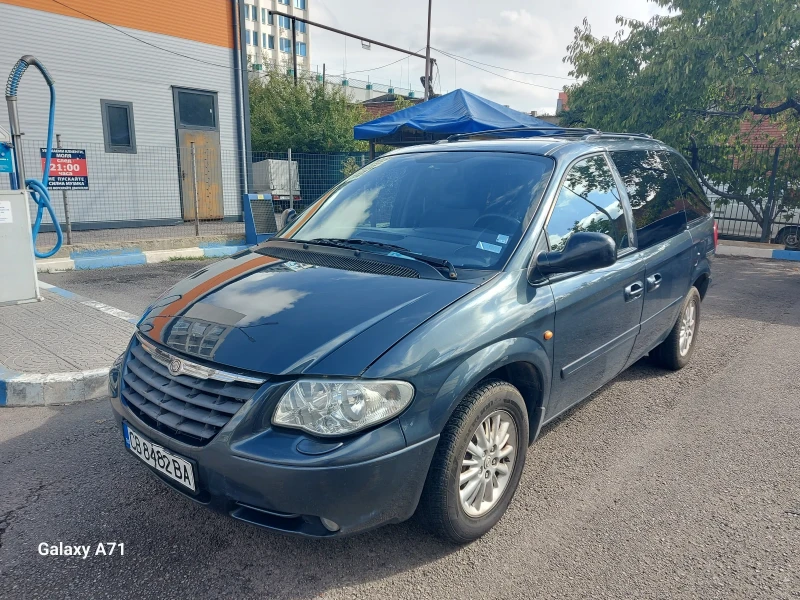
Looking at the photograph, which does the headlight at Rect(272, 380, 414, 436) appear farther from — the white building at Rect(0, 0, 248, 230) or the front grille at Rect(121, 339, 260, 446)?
the white building at Rect(0, 0, 248, 230)

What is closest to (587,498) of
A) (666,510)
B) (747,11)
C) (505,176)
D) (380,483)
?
(666,510)

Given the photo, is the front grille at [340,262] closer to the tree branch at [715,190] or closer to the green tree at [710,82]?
the green tree at [710,82]

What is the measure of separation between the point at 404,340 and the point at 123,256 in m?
8.98

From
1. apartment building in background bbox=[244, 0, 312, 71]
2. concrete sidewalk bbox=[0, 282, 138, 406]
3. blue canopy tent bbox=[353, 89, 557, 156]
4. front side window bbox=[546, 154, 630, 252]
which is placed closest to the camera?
front side window bbox=[546, 154, 630, 252]

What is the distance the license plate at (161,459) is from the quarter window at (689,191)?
4.05m

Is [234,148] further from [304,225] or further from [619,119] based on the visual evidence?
[304,225]

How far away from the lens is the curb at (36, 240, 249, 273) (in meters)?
9.02

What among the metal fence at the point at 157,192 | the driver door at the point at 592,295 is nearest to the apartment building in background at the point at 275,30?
the metal fence at the point at 157,192

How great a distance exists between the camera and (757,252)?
11.9m

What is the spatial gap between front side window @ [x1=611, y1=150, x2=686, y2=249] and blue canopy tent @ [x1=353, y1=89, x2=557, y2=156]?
25.2 feet

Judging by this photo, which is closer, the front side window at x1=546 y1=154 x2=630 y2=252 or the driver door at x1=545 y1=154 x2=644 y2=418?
the driver door at x1=545 y1=154 x2=644 y2=418

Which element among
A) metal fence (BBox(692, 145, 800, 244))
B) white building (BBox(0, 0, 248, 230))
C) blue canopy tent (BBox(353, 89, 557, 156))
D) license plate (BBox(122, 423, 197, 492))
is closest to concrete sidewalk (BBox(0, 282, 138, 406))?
license plate (BBox(122, 423, 197, 492))

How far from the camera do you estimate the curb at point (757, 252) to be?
11.4 metres

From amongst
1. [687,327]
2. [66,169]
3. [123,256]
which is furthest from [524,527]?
[66,169]
